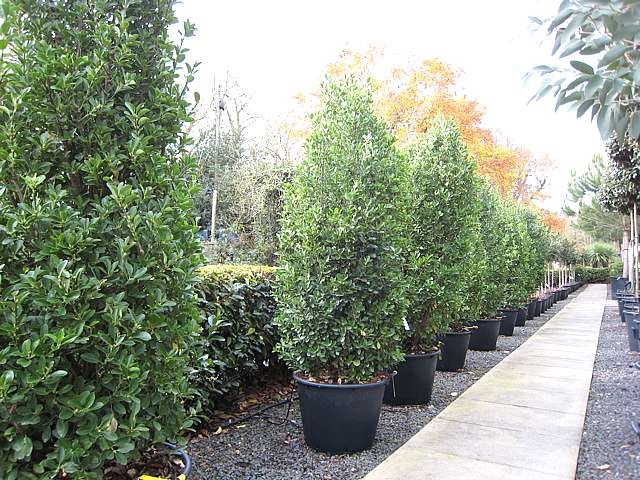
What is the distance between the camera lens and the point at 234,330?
13.9ft

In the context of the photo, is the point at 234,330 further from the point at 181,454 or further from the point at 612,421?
the point at 612,421

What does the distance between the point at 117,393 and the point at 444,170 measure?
13.7ft

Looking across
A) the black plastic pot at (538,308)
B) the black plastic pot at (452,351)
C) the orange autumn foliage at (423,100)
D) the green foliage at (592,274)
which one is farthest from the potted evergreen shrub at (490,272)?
the green foliage at (592,274)

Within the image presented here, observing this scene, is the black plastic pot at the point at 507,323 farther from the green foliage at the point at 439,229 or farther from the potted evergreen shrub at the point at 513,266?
the green foliage at the point at 439,229

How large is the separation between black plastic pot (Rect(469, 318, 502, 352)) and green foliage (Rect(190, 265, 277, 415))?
387 cm

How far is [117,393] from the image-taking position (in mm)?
1933

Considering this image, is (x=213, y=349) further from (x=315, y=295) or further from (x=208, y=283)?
(x=315, y=295)

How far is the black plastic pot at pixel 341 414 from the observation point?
3418 millimetres

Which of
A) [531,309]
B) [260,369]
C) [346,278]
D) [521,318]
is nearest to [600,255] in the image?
[531,309]

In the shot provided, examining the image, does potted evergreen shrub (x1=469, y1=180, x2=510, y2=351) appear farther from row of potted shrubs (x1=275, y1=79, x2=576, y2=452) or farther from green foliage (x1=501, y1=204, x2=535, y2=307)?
row of potted shrubs (x1=275, y1=79, x2=576, y2=452)

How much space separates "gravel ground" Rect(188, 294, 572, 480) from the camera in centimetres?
320

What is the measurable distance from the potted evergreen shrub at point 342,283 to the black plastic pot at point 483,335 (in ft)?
13.6

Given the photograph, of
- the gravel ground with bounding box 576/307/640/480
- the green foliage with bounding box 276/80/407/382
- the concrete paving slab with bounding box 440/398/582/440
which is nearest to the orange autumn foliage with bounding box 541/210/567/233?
the gravel ground with bounding box 576/307/640/480

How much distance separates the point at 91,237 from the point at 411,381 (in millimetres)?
3375
